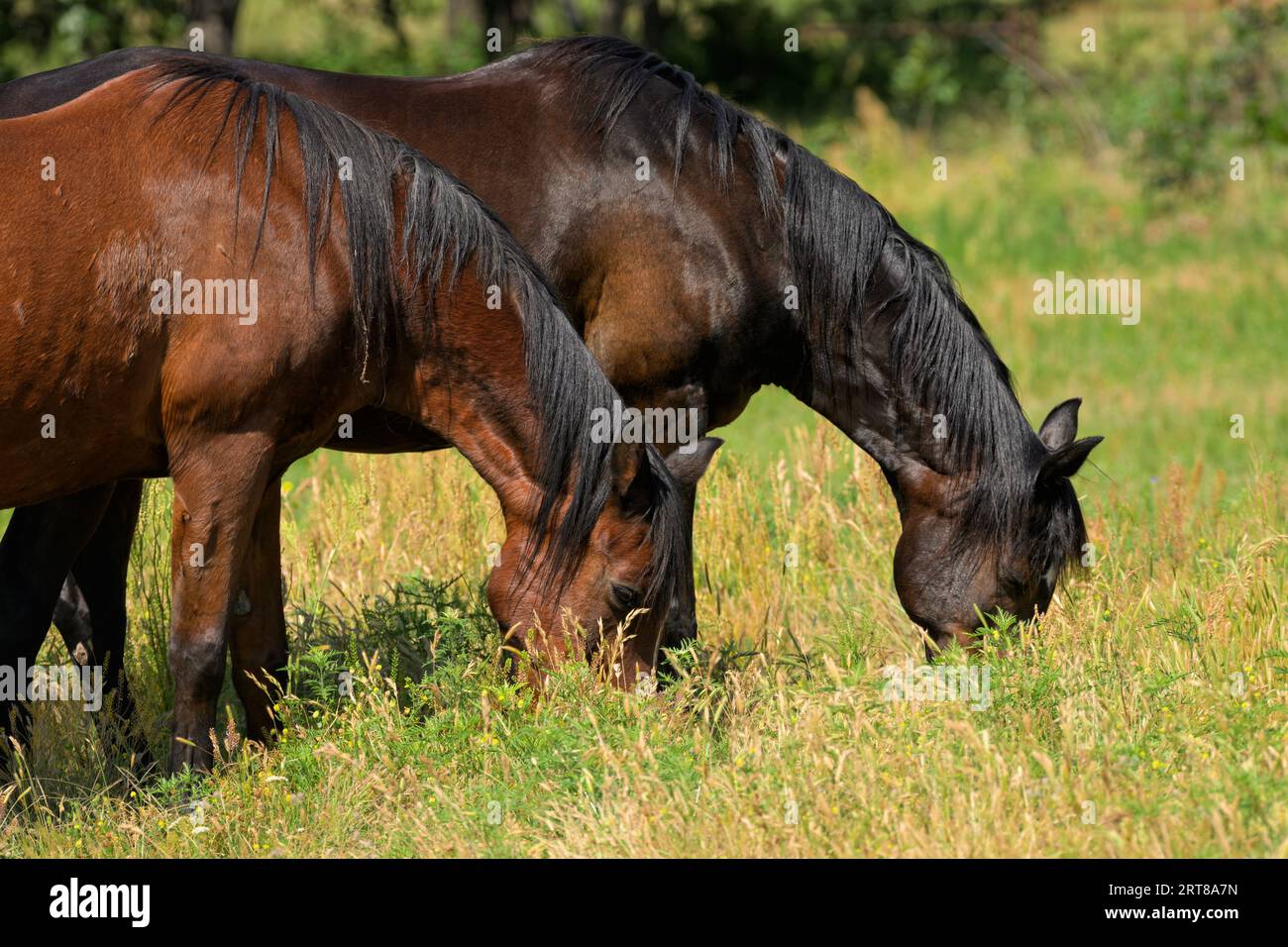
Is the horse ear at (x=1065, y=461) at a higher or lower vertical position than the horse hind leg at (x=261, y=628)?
higher

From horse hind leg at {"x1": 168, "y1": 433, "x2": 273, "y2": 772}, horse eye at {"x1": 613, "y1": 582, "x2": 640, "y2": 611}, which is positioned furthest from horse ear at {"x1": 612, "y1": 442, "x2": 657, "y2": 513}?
horse hind leg at {"x1": 168, "y1": 433, "x2": 273, "y2": 772}

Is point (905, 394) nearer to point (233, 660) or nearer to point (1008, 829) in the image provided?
point (1008, 829)

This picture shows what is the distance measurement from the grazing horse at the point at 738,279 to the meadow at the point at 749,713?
0.41 m

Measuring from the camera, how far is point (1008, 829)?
3883 mm

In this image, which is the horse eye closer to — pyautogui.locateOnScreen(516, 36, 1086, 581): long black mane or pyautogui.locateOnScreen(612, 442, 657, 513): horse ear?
pyautogui.locateOnScreen(612, 442, 657, 513): horse ear

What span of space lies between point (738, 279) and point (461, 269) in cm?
113

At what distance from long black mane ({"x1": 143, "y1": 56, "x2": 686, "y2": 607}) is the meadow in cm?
47

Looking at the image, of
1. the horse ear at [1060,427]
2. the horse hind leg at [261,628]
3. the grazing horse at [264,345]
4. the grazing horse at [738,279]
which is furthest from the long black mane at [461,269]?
the horse ear at [1060,427]

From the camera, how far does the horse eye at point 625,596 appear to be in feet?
15.4

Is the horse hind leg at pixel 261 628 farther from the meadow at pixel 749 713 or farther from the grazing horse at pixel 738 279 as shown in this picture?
the grazing horse at pixel 738 279

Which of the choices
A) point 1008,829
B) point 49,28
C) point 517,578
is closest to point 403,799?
point 517,578

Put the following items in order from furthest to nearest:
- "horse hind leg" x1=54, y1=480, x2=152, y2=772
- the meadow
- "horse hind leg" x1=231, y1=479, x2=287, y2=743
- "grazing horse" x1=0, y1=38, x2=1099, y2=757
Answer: "horse hind leg" x1=54, y1=480, x2=152, y2=772, "grazing horse" x1=0, y1=38, x2=1099, y2=757, "horse hind leg" x1=231, y1=479, x2=287, y2=743, the meadow

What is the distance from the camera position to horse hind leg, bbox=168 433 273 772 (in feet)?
14.6

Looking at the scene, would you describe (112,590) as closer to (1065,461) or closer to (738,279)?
(738,279)
